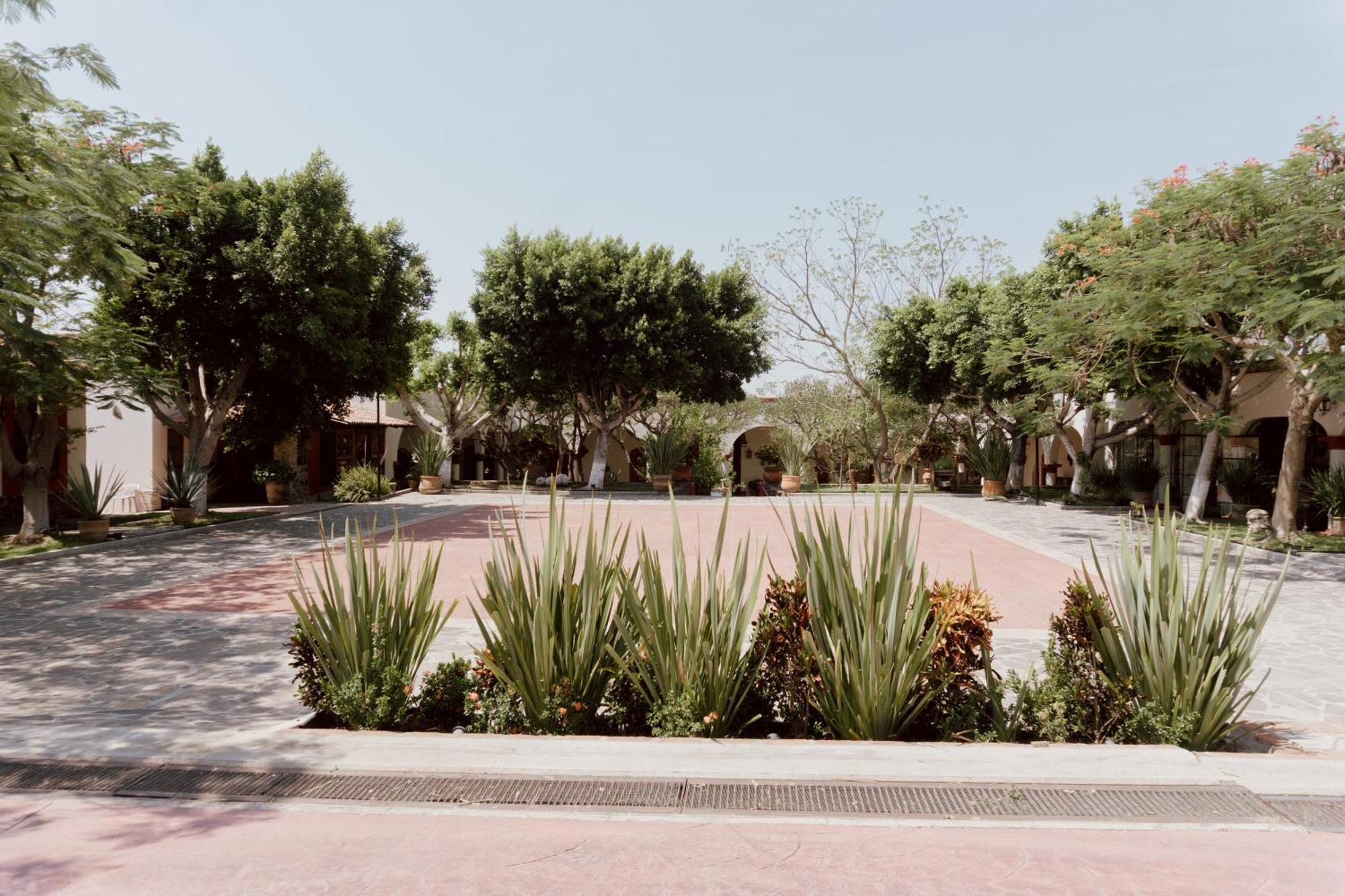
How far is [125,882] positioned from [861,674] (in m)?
2.92

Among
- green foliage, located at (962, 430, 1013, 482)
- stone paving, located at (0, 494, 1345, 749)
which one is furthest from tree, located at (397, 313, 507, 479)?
green foliage, located at (962, 430, 1013, 482)

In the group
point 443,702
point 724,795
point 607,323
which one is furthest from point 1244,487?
point 443,702

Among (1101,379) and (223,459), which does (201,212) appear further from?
(1101,379)

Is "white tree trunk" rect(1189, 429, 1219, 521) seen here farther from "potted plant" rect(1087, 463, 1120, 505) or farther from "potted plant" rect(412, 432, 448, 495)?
"potted plant" rect(412, 432, 448, 495)

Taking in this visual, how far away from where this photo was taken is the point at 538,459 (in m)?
32.8

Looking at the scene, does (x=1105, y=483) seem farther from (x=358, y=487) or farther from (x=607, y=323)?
(x=358, y=487)

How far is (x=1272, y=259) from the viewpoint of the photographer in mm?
10102

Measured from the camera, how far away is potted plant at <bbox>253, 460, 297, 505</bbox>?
21438 mm

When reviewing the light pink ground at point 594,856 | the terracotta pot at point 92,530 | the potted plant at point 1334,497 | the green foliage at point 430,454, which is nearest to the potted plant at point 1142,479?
the potted plant at point 1334,497

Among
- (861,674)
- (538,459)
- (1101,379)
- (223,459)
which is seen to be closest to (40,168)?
(861,674)

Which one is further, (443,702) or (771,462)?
(771,462)

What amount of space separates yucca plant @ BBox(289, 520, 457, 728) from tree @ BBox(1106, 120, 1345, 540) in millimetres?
9136

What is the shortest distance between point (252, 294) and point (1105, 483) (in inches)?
831

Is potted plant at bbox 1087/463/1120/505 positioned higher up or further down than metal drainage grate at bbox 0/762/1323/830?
higher up
